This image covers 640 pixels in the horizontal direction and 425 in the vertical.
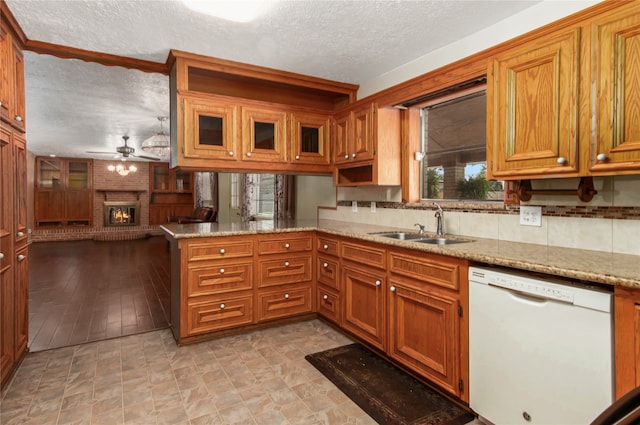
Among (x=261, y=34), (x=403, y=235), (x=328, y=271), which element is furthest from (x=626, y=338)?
(x=261, y=34)

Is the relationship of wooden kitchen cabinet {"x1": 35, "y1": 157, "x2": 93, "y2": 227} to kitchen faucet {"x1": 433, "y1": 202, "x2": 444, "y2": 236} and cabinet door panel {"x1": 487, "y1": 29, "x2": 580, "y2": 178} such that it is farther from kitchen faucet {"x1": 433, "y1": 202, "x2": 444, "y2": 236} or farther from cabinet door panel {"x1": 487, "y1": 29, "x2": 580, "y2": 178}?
cabinet door panel {"x1": 487, "y1": 29, "x2": 580, "y2": 178}

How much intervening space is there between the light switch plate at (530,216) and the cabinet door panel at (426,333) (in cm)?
73

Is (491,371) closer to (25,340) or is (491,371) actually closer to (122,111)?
(25,340)

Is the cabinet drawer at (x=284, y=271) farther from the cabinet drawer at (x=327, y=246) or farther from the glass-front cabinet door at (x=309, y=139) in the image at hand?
the glass-front cabinet door at (x=309, y=139)

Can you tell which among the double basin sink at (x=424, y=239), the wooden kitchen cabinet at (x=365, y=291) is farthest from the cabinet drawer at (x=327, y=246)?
the double basin sink at (x=424, y=239)

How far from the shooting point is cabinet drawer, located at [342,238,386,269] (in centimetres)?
253

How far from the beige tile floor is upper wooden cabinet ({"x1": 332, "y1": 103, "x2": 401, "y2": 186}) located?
1.46m

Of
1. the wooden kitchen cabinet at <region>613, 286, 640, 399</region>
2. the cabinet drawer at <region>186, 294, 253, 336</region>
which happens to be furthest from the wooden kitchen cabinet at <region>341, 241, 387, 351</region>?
the wooden kitchen cabinet at <region>613, 286, 640, 399</region>

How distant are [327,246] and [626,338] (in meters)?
2.16

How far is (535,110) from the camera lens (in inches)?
75.2

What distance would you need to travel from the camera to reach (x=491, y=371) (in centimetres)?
181

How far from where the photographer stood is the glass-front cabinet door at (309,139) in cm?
363

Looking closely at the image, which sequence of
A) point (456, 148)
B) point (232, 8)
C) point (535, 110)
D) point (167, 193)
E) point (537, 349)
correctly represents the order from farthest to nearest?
point (167, 193), point (456, 148), point (232, 8), point (535, 110), point (537, 349)

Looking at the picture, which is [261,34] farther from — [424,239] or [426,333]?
[426,333]
